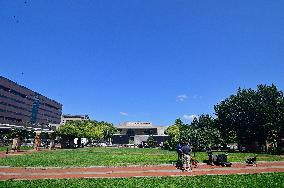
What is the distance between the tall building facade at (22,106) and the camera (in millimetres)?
128250

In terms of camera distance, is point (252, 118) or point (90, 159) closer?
point (90, 159)

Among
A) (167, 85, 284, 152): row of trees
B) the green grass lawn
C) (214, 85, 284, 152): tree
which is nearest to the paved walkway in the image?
the green grass lawn

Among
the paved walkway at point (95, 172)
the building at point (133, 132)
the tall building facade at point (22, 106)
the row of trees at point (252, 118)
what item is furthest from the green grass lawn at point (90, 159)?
the tall building facade at point (22, 106)

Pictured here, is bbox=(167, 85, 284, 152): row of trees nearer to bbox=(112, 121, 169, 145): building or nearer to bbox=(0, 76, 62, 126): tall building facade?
bbox=(112, 121, 169, 145): building

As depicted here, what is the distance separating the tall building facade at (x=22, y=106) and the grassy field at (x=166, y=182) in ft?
392

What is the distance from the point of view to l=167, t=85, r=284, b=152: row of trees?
6000 cm

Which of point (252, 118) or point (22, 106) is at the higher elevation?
point (22, 106)

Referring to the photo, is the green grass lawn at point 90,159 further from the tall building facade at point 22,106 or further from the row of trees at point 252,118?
the tall building facade at point 22,106

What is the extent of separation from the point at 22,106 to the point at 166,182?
143m

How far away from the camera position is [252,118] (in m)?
63.4

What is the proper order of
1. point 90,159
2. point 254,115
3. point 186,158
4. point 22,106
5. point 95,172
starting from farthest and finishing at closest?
point 22,106 < point 254,115 < point 90,159 < point 186,158 < point 95,172

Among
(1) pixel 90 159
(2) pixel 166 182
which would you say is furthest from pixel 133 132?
(2) pixel 166 182

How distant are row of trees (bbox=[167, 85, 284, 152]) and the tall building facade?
282 ft

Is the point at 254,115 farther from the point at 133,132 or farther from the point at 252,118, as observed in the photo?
the point at 133,132
